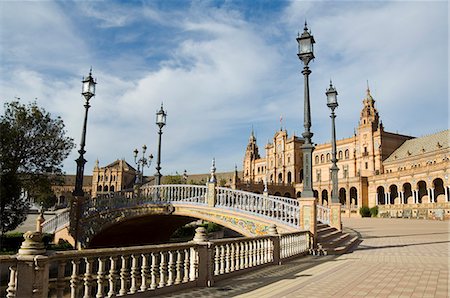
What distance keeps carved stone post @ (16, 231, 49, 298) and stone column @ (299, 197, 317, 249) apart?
9318 mm

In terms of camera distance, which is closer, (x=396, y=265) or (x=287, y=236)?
(x=396, y=265)

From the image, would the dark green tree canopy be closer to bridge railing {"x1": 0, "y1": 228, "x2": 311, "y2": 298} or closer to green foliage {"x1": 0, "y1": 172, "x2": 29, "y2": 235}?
green foliage {"x1": 0, "y1": 172, "x2": 29, "y2": 235}

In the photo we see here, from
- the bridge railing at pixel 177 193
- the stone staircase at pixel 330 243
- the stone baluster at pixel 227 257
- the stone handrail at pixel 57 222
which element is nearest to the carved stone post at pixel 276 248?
the stone baluster at pixel 227 257

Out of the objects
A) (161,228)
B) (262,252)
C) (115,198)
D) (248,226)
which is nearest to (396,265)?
(262,252)

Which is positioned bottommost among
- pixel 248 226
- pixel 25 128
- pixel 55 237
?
pixel 55 237

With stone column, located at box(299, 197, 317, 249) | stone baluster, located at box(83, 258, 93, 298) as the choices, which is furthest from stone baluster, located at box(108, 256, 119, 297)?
stone column, located at box(299, 197, 317, 249)

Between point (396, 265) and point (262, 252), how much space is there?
374 centimetres

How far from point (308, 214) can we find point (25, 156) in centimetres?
1562

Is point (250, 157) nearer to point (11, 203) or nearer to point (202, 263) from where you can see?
point (11, 203)

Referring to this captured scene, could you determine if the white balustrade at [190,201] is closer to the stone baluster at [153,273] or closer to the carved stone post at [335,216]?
the carved stone post at [335,216]

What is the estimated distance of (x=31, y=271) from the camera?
4.84 m

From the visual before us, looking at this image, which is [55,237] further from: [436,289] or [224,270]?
[436,289]

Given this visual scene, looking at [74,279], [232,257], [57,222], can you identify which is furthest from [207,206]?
[57,222]

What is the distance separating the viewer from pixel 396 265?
9.80 metres
